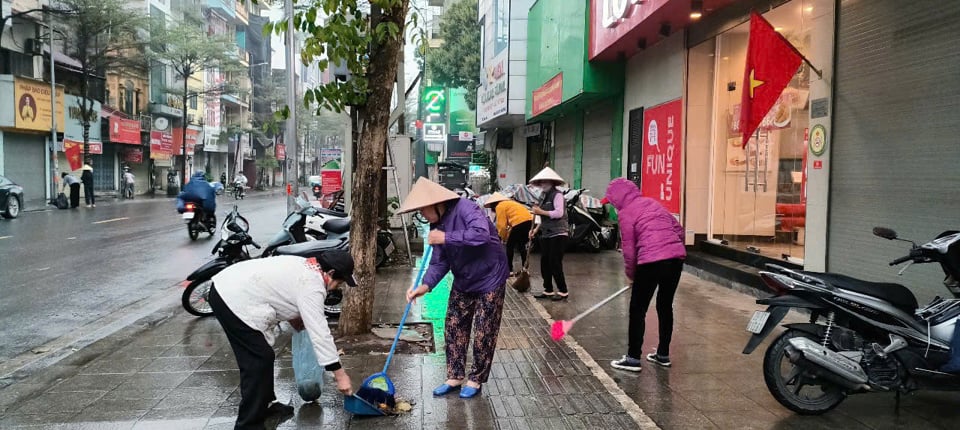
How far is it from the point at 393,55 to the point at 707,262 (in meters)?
6.01

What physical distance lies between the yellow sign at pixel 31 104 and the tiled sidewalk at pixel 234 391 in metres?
24.3

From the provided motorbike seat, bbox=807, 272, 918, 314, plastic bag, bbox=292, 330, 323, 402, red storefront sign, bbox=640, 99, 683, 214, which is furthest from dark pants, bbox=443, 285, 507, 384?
red storefront sign, bbox=640, 99, 683, 214

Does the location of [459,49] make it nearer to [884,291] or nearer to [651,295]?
[651,295]

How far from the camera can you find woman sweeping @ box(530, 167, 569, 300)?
26.9 ft

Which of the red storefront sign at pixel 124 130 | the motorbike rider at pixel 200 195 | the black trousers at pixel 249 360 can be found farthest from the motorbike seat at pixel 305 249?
the red storefront sign at pixel 124 130

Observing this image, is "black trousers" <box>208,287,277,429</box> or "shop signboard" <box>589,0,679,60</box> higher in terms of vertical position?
"shop signboard" <box>589,0,679,60</box>

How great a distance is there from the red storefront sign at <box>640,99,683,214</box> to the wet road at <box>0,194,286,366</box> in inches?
308

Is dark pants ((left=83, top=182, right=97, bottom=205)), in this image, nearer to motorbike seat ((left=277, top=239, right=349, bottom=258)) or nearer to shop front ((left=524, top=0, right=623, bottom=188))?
shop front ((left=524, top=0, right=623, bottom=188))

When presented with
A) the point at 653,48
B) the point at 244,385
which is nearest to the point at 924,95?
the point at 244,385

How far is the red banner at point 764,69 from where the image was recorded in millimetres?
7594

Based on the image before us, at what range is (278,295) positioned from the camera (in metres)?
3.73

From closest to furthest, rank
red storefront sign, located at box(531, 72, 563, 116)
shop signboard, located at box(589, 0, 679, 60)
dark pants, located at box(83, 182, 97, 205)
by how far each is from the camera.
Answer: shop signboard, located at box(589, 0, 679, 60) < red storefront sign, located at box(531, 72, 563, 116) < dark pants, located at box(83, 182, 97, 205)

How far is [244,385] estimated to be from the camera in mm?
3684

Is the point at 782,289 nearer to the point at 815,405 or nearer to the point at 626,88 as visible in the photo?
the point at 815,405
